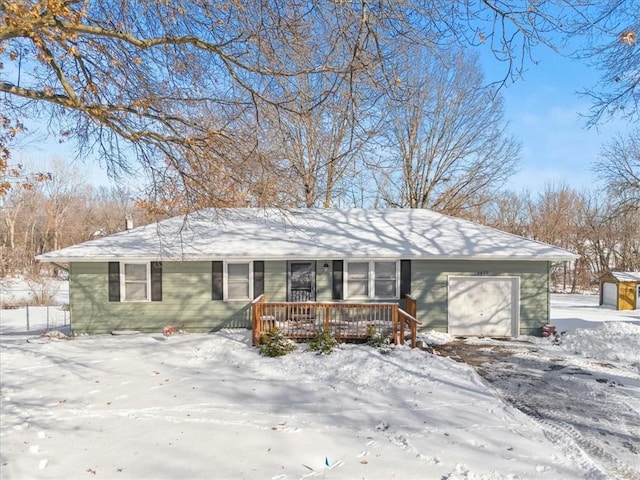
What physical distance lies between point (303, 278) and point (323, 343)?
9.79ft

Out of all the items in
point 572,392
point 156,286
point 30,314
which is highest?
point 156,286

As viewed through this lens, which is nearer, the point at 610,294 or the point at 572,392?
the point at 572,392

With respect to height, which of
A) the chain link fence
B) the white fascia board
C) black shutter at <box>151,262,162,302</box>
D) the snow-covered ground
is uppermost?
the white fascia board

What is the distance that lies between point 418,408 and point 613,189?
19.8m

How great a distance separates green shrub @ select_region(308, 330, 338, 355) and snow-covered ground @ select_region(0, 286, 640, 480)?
0.29 meters

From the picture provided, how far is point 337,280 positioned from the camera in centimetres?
1148

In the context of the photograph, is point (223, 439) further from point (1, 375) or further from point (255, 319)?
point (1, 375)

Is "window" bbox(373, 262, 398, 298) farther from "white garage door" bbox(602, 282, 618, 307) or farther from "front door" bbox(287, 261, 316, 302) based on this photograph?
"white garage door" bbox(602, 282, 618, 307)

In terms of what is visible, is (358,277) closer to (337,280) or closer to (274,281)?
(337,280)

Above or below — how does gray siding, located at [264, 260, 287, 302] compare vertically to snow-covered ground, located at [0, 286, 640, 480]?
above

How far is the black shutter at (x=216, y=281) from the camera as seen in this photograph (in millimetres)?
11336

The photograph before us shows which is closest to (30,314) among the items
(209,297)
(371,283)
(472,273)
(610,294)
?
(209,297)

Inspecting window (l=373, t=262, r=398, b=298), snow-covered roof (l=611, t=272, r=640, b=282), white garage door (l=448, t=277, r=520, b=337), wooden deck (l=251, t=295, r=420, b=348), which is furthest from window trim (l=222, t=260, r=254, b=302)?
snow-covered roof (l=611, t=272, r=640, b=282)

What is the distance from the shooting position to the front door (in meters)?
11.5
